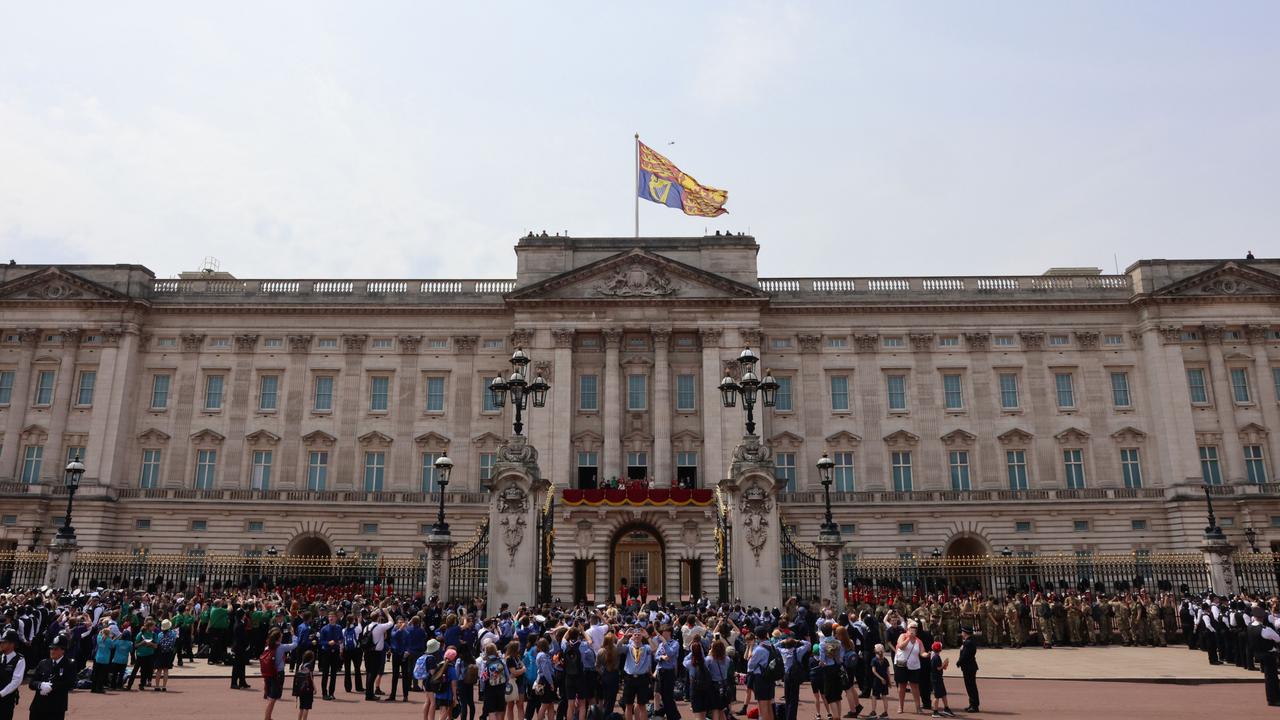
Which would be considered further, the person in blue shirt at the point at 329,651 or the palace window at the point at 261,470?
the palace window at the point at 261,470

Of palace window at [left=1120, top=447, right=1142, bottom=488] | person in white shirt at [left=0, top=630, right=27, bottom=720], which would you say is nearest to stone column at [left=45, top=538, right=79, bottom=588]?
person in white shirt at [left=0, top=630, right=27, bottom=720]

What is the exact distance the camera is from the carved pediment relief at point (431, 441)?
164 ft

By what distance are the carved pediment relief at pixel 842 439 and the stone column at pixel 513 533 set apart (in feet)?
95.7

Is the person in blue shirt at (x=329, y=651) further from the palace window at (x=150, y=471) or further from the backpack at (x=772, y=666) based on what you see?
the palace window at (x=150, y=471)

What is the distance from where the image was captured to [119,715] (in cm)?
1512

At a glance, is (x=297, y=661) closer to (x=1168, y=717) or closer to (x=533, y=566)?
(x=533, y=566)

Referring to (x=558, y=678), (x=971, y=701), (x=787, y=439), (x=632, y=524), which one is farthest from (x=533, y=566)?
(x=787, y=439)

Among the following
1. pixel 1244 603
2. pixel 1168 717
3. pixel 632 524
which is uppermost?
pixel 632 524

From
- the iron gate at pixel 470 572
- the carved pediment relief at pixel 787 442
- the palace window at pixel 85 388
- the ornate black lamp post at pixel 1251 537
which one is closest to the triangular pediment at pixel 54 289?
the palace window at pixel 85 388

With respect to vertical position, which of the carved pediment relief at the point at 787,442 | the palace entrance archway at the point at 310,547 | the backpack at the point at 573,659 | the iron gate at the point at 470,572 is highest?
the carved pediment relief at the point at 787,442

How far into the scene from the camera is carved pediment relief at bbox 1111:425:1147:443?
→ 4909 centimetres

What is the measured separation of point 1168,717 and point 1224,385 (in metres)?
41.5

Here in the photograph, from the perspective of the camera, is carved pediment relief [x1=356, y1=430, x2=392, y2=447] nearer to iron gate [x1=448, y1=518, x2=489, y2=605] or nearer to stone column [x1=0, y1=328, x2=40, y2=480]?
stone column [x1=0, y1=328, x2=40, y2=480]

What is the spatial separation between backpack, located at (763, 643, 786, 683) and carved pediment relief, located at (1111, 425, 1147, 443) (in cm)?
4267
